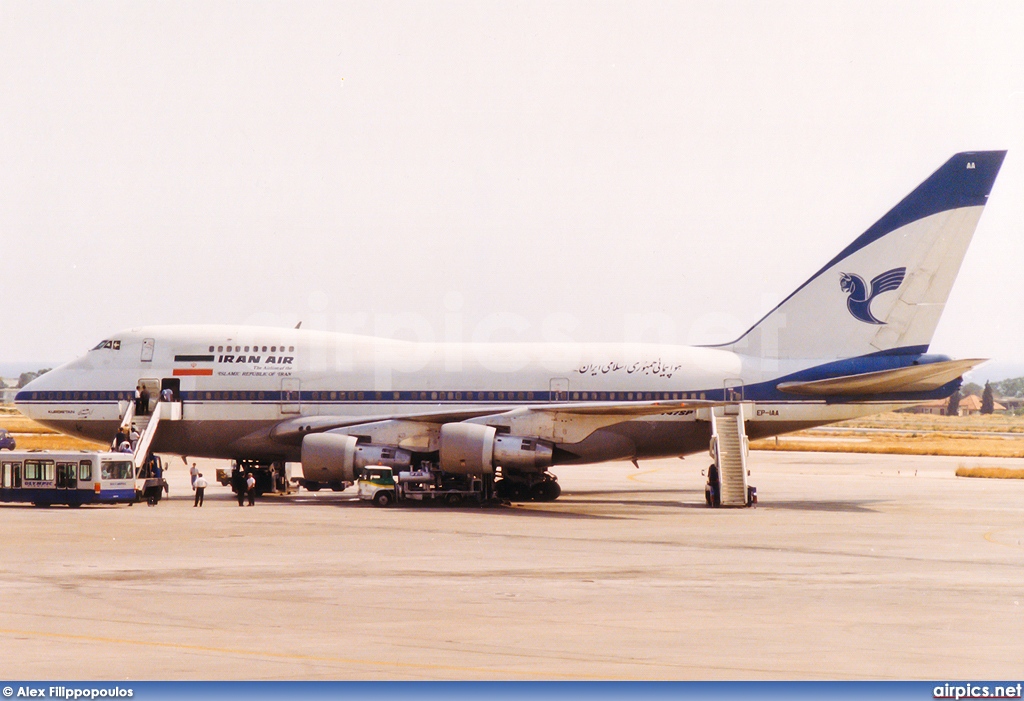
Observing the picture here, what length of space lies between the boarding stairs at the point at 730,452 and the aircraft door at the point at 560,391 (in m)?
4.93

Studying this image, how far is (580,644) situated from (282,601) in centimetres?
520

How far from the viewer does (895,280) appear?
124 ft

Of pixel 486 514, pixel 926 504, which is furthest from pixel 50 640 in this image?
pixel 926 504

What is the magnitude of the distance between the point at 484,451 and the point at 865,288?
13.9 meters

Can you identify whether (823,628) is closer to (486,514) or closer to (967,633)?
(967,633)

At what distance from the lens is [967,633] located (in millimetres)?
14422

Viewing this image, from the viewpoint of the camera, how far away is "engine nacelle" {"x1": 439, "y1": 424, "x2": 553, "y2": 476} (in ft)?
115

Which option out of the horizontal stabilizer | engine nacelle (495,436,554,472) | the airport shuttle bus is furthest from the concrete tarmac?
the horizontal stabilizer

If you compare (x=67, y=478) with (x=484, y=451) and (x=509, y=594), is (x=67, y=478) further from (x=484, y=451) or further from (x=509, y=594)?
(x=509, y=594)

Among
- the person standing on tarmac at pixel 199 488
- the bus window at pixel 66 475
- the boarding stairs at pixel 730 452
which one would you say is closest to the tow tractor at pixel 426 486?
the person standing on tarmac at pixel 199 488

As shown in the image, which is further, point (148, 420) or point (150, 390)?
point (150, 390)

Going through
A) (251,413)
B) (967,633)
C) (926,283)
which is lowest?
(967,633)

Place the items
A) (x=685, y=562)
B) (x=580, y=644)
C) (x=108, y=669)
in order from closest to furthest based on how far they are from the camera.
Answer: (x=108, y=669)
(x=580, y=644)
(x=685, y=562)

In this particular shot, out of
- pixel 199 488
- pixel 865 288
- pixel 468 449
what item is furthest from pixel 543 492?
pixel 865 288
